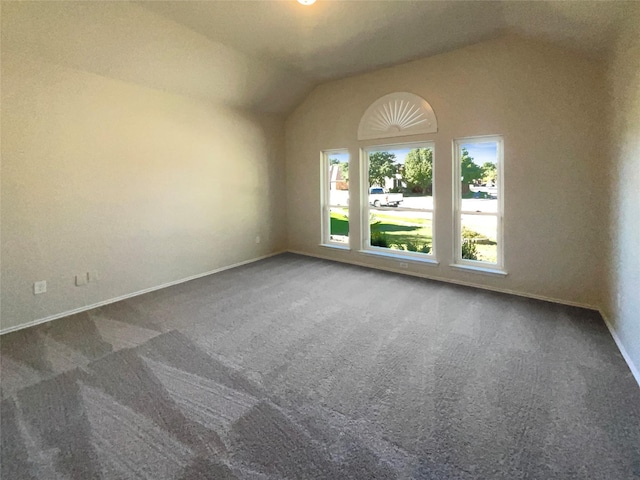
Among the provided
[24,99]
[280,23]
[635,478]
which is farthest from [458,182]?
[24,99]

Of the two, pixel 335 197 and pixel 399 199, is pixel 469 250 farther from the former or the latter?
pixel 335 197

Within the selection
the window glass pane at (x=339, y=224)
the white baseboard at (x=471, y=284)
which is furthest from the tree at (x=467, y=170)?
the window glass pane at (x=339, y=224)

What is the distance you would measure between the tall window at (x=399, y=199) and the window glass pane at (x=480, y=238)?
0.48 meters

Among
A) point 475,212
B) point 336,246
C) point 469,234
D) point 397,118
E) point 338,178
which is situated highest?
point 397,118

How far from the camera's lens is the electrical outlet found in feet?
10.7

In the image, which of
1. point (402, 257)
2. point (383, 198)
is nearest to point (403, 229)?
point (402, 257)

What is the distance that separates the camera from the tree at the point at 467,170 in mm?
4242

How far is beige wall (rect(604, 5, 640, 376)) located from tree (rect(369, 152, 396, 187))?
2641mm

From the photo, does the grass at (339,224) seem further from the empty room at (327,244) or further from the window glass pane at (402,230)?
the window glass pane at (402,230)

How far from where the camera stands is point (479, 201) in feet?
13.9

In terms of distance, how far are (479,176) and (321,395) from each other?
140 inches

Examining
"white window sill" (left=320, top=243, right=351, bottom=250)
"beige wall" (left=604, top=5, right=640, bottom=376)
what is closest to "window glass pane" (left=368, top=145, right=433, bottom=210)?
"white window sill" (left=320, top=243, right=351, bottom=250)

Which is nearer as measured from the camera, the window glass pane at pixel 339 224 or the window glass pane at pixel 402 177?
the window glass pane at pixel 402 177

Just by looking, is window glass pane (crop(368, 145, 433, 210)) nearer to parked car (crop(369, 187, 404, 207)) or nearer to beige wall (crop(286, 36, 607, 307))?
parked car (crop(369, 187, 404, 207))
